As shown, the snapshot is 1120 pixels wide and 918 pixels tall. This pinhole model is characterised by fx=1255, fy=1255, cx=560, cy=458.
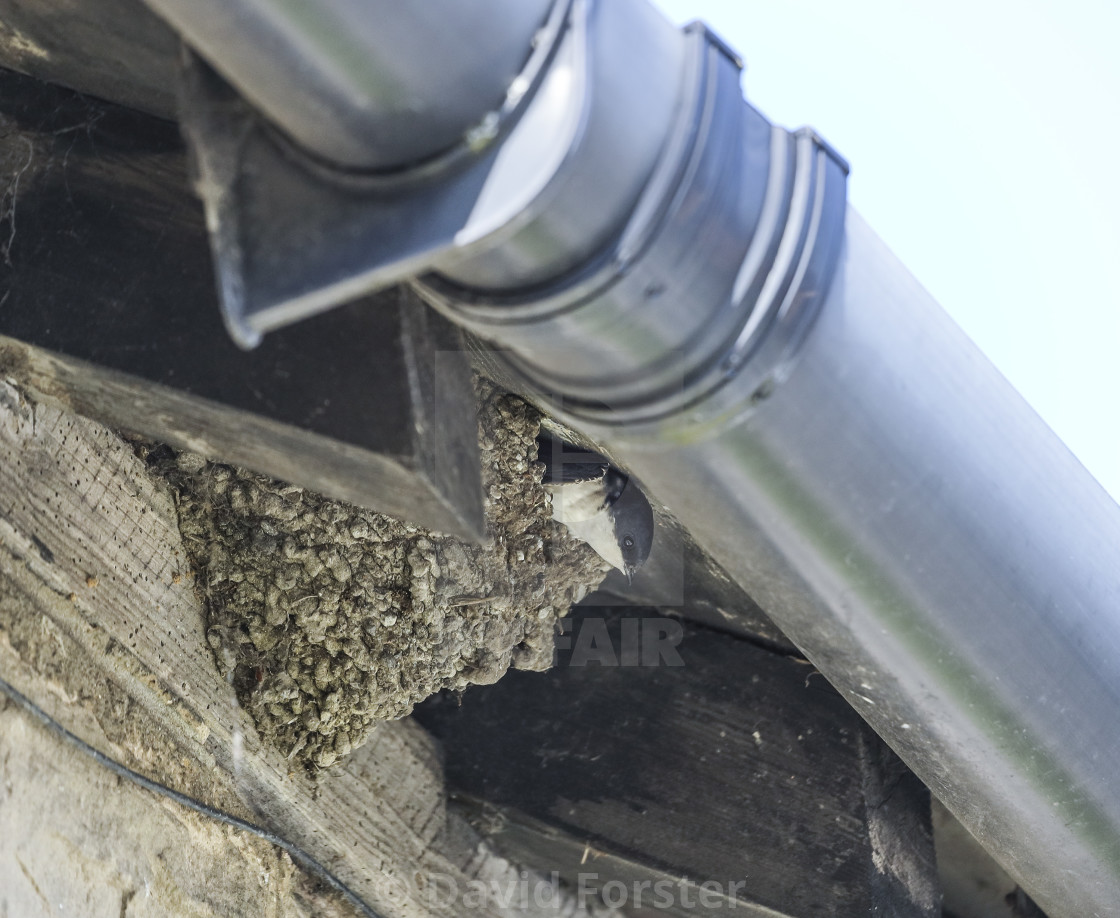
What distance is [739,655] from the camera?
11.0ft

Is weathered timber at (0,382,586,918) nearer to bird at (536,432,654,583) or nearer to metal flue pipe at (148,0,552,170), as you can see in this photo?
bird at (536,432,654,583)

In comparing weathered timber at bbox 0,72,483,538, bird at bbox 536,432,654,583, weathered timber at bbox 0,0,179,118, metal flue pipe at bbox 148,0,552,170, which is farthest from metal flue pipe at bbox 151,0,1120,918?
bird at bbox 536,432,654,583

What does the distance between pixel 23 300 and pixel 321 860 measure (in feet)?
4.81

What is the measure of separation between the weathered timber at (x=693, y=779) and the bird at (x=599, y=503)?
1.63ft

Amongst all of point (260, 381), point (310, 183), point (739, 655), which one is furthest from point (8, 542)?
point (739, 655)

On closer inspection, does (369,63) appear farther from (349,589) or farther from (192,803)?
(349,589)

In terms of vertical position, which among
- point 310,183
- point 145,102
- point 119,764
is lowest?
point 119,764

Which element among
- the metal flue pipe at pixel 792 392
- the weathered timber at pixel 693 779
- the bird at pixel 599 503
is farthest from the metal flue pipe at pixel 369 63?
the weathered timber at pixel 693 779

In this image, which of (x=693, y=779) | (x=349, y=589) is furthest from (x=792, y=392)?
(x=693, y=779)

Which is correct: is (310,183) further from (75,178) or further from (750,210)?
(75,178)

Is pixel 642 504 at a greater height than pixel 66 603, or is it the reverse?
pixel 642 504

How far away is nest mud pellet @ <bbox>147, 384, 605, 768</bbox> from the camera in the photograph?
2723 millimetres

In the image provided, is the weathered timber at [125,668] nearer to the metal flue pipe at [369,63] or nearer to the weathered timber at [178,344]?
the weathered timber at [178,344]

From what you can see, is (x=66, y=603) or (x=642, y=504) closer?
(x=66, y=603)
